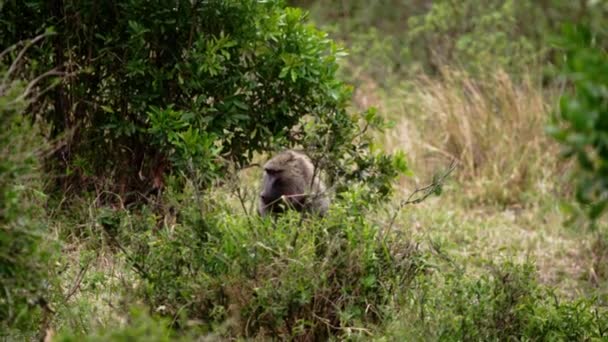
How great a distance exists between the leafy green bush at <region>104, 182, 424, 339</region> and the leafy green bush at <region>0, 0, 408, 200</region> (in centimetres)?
94

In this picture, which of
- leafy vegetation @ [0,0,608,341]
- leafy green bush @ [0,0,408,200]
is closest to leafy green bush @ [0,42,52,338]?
leafy vegetation @ [0,0,608,341]

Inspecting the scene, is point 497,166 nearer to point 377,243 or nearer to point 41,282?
point 377,243

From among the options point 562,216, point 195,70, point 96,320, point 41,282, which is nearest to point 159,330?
point 41,282

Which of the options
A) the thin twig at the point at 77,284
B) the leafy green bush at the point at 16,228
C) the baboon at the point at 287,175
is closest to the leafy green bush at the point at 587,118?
the leafy green bush at the point at 16,228

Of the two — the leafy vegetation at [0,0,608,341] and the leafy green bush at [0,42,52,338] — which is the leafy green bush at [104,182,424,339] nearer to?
the leafy vegetation at [0,0,608,341]

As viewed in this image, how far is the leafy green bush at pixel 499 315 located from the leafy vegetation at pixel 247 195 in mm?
11

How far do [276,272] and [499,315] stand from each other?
1.08 m

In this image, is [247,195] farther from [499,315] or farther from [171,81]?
[499,315]

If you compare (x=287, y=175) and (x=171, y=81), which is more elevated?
(x=171, y=81)

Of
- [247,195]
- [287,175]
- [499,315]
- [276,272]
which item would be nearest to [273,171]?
[287,175]

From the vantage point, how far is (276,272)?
4699 mm

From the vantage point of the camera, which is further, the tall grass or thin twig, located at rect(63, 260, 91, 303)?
the tall grass

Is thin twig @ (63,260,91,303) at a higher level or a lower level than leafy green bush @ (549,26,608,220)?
lower

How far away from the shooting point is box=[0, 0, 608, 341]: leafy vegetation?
4023 millimetres
